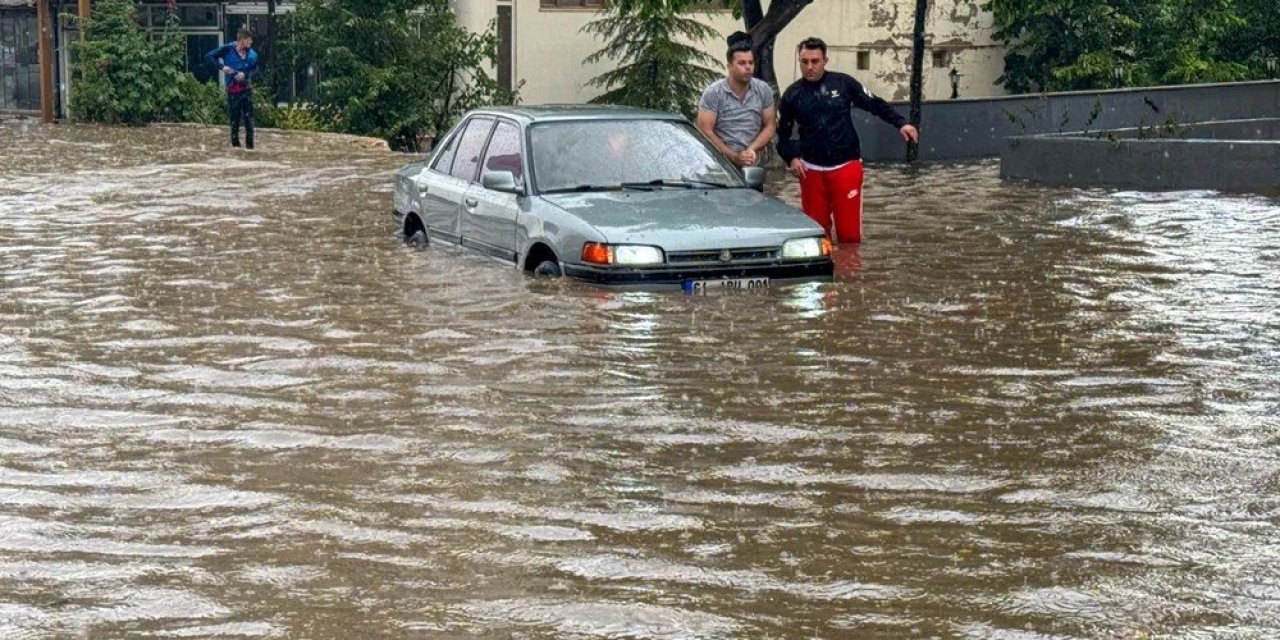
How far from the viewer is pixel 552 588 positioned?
6703mm

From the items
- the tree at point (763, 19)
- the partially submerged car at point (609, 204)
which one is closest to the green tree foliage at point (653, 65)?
the tree at point (763, 19)

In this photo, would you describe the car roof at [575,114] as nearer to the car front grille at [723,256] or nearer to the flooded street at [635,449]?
the flooded street at [635,449]

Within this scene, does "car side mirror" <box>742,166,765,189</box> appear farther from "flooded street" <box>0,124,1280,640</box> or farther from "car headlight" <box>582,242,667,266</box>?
"car headlight" <box>582,242,667,266</box>

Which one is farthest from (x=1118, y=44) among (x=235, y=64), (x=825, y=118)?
(x=825, y=118)

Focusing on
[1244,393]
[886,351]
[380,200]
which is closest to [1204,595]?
[1244,393]

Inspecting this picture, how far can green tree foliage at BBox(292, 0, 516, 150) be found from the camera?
3781 centimetres

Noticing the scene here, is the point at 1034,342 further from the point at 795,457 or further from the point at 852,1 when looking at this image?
the point at 852,1

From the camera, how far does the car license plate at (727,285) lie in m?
13.1

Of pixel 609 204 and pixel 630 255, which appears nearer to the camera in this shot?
pixel 630 255

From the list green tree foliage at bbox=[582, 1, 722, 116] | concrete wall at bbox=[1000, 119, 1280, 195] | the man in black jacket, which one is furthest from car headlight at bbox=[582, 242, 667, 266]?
green tree foliage at bbox=[582, 1, 722, 116]

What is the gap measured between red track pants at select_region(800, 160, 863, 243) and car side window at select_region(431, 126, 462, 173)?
2.50 meters

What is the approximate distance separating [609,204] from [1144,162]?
460 inches

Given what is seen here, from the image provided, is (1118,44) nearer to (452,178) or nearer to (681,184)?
(452,178)

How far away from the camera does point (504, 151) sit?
48.6 feet
